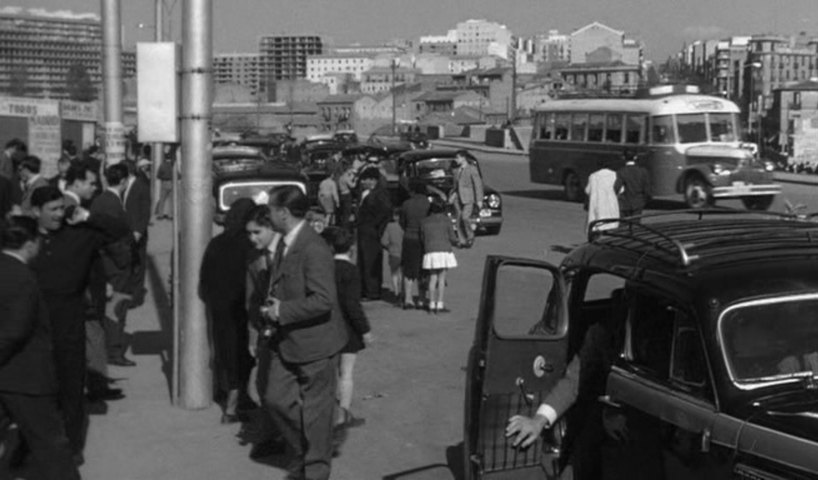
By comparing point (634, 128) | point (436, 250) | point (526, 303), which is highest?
point (634, 128)

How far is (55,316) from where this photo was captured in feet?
26.8

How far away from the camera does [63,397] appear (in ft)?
27.4

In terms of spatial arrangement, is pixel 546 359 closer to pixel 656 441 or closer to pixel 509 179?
pixel 656 441

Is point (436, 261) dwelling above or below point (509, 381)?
below

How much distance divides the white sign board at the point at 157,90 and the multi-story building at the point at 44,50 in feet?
339

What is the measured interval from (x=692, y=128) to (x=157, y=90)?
866 inches

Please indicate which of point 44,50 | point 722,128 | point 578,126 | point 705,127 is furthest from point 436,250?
point 44,50

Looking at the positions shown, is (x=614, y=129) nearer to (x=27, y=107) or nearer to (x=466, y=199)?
(x=466, y=199)

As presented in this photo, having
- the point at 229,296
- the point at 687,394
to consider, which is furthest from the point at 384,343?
the point at 687,394

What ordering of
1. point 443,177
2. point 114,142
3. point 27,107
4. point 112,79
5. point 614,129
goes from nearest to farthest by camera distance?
1. point 114,142
2. point 112,79
3. point 443,177
4. point 27,107
5. point 614,129

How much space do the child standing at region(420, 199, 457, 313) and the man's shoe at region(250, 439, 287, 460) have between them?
20.2ft

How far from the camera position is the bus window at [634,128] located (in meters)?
30.8

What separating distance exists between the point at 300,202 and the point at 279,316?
74cm

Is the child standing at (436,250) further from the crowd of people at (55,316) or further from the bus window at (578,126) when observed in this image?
the bus window at (578,126)
